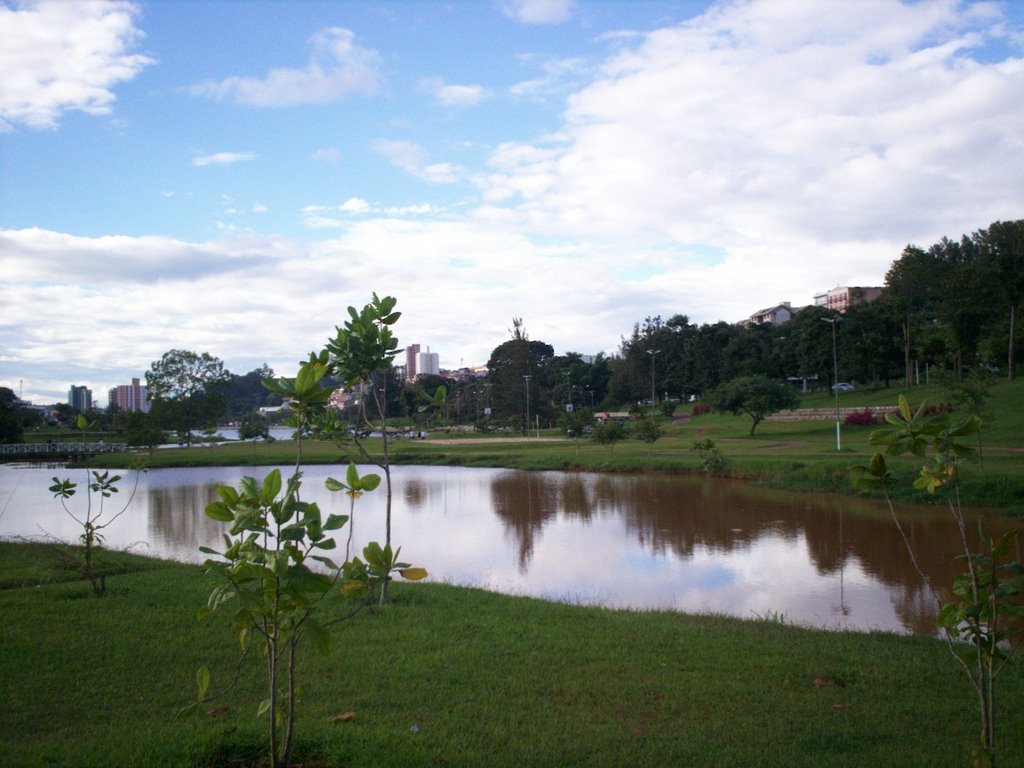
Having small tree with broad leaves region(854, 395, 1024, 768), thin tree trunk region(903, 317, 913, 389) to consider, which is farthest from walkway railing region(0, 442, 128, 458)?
small tree with broad leaves region(854, 395, 1024, 768)

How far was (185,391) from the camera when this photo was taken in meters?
57.6

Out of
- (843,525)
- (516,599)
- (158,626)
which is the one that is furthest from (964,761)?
(843,525)

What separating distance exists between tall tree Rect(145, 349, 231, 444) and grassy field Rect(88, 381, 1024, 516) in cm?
582

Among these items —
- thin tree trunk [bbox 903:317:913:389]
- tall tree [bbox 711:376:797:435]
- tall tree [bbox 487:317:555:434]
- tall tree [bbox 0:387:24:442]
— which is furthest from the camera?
tall tree [bbox 487:317:555:434]

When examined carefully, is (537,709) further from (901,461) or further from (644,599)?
(901,461)

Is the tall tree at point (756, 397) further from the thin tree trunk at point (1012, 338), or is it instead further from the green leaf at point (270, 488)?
the green leaf at point (270, 488)

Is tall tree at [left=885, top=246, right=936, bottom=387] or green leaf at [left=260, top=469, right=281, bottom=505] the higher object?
tall tree at [left=885, top=246, right=936, bottom=387]

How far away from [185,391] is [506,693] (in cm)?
5823

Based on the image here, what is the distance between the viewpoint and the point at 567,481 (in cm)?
2912

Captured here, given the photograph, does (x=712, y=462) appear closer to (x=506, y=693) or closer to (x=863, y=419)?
(x=863, y=419)

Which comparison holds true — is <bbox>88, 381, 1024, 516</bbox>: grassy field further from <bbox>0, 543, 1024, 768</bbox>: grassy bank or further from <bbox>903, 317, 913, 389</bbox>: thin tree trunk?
<bbox>0, 543, 1024, 768</bbox>: grassy bank

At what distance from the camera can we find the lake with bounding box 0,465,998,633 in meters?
10.7

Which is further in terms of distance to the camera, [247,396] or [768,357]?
[247,396]

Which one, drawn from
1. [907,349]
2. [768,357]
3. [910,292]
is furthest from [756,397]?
[768,357]
